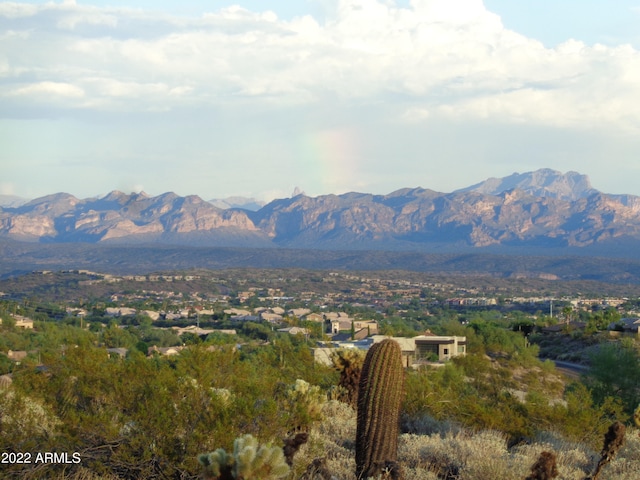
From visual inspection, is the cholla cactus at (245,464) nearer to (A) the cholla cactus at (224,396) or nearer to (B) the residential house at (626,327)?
(A) the cholla cactus at (224,396)

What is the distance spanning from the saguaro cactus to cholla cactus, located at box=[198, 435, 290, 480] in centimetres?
285

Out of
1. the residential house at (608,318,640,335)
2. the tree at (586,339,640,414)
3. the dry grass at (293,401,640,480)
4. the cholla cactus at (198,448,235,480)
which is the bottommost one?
the residential house at (608,318,640,335)

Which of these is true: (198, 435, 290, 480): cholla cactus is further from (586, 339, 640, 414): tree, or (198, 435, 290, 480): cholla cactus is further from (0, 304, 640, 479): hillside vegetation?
(586, 339, 640, 414): tree

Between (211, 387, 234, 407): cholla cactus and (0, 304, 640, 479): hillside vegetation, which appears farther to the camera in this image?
(211, 387, 234, 407): cholla cactus

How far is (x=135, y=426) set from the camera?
11.3 m

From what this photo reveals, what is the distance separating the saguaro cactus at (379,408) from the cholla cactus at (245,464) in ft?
9.35

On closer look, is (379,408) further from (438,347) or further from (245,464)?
(438,347)

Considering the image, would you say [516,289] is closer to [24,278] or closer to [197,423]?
[24,278]

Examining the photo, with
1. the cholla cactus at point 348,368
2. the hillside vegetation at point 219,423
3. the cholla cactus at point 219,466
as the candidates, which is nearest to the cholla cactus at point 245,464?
the cholla cactus at point 219,466

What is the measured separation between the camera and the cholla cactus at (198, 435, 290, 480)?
28.8 feet

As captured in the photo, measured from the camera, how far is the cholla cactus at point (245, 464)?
877 cm

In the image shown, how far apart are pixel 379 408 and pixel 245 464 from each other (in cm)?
351

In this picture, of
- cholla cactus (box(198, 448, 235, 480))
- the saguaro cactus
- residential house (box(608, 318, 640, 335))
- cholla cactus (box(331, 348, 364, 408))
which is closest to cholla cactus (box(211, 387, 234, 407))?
the saguaro cactus

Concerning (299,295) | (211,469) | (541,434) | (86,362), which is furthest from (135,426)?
(299,295)
